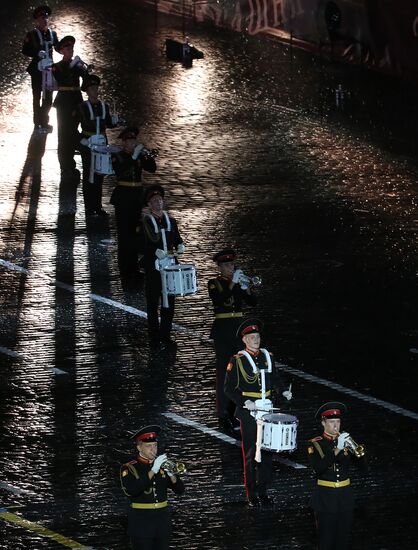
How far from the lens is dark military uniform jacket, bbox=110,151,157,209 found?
26531 mm

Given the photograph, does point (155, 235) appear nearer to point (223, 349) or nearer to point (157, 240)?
point (157, 240)

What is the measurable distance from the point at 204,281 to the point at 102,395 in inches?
196


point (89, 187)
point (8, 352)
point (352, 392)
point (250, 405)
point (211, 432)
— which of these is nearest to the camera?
point (250, 405)

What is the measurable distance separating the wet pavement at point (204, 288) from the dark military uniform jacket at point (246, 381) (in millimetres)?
334

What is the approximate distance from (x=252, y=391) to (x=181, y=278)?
167 inches

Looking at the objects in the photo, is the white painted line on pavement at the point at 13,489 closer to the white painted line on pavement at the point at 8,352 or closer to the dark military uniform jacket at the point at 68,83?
the white painted line on pavement at the point at 8,352

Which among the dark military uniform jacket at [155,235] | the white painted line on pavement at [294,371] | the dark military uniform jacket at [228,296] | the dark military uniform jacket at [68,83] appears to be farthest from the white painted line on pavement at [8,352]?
the dark military uniform jacket at [68,83]

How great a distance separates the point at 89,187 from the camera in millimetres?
29547

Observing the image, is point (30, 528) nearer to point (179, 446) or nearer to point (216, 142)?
point (179, 446)

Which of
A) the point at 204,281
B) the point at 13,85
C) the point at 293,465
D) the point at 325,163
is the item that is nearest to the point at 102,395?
the point at 293,465

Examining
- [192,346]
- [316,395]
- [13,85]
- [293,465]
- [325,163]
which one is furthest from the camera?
[13,85]

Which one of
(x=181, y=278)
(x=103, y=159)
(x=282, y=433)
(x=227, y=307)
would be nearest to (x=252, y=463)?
→ (x=282, y=433)

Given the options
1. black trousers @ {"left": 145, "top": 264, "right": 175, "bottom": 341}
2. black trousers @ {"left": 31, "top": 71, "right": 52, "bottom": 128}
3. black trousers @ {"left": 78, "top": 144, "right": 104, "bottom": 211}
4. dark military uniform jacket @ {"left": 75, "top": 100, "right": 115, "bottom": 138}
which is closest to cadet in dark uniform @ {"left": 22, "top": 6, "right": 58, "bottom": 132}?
black trousers @ {"left": 31, "top": 71, "right": 52, "bottom": 128}

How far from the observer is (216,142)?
34688 mm
